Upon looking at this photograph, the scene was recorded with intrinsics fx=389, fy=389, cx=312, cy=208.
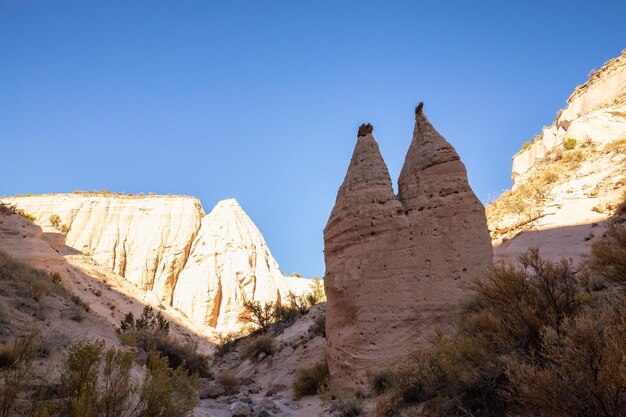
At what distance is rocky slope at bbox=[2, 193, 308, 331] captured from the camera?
37562 mm

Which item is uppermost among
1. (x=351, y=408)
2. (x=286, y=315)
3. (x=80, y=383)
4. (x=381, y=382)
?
(x=286, y=315)

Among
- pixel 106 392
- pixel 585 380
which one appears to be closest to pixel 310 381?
pixel 106 392

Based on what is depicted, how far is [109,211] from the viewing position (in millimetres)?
42875

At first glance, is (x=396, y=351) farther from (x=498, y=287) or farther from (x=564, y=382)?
(x=564, y=382)

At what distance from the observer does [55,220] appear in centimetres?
3969

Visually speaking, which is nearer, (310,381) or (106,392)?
(106,392)

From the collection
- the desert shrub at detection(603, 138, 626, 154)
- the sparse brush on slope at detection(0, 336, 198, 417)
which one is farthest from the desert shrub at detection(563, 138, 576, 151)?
the sparse brush on slope at detection(0, 336, 198, 417)

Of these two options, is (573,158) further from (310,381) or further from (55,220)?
(55,220)

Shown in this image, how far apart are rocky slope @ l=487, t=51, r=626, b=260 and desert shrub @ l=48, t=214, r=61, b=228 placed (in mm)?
39829

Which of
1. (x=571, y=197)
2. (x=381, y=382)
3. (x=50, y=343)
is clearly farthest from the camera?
(x=571, y=197)

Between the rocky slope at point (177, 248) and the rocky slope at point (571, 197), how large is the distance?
24.9m

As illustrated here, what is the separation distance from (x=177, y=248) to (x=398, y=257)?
3745 cm

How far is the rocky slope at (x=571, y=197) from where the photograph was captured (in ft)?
47.4

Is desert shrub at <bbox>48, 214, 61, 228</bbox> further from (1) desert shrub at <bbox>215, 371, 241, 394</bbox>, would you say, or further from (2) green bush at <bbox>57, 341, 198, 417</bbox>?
(2) green bush at <bbox>57, 341, 198, 417</bbox>
